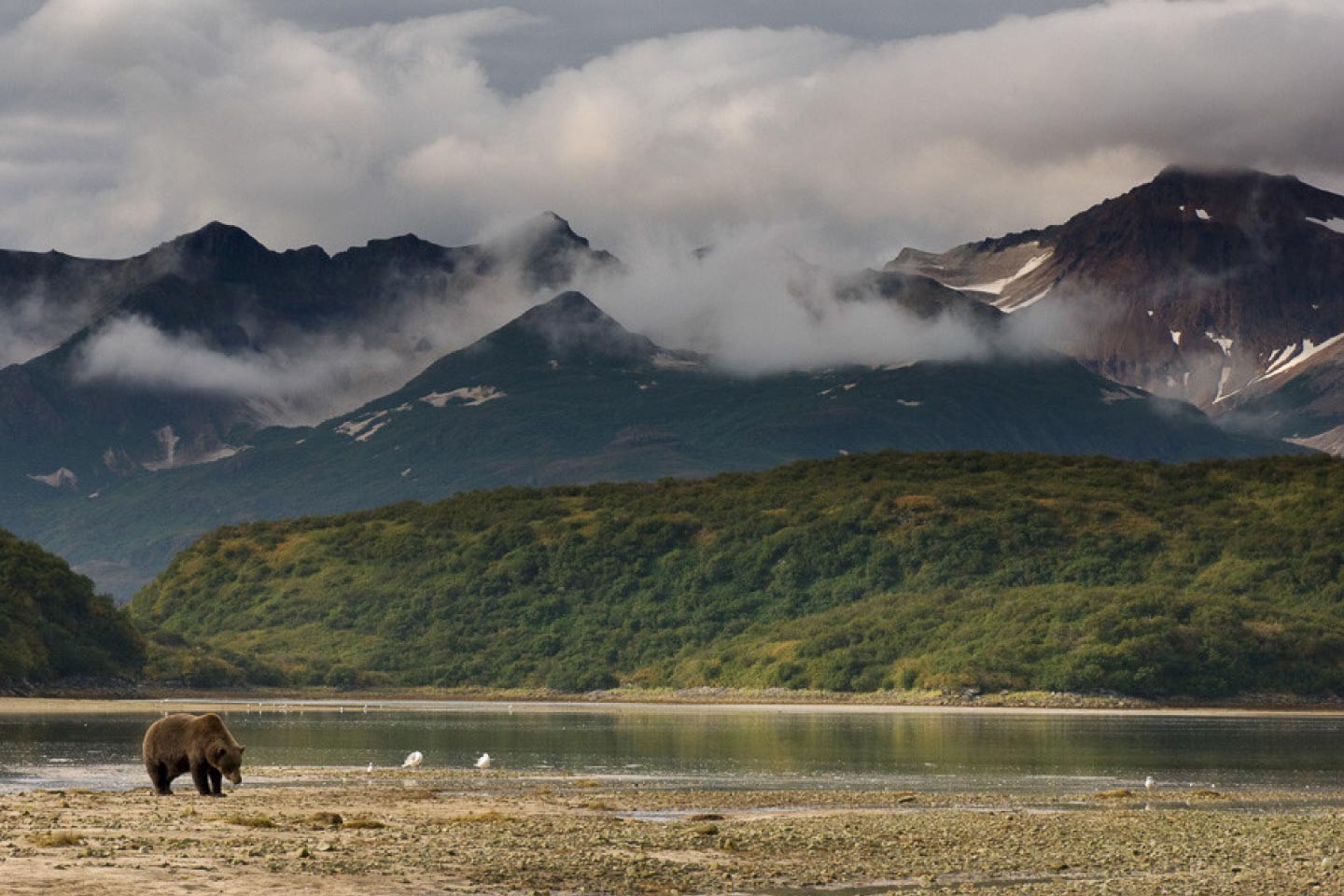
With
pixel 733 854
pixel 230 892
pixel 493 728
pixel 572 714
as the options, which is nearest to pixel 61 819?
pixel 230 892

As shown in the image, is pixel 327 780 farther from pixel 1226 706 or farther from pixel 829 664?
pixel 829 664

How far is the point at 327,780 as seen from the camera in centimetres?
6456

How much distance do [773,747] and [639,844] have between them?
172 ft

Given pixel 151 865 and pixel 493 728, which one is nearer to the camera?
pixel 151 865

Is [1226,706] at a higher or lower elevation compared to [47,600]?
lower

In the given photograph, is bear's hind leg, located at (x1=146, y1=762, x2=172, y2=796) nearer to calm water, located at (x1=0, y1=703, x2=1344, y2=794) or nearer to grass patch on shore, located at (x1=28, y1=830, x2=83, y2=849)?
calm water, located at (x1=0, y1=703, x2=1344, y2=794)

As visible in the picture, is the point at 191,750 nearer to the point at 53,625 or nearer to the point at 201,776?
the point at 201,776

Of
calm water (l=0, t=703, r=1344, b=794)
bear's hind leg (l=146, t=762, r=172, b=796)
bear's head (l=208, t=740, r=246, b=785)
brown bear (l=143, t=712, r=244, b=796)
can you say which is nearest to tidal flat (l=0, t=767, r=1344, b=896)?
bear's hind leg (l=146, t=762, r=172, b=796)

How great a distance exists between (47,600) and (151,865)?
506 ft

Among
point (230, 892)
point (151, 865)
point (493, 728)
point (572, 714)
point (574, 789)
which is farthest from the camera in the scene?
point (572, 714)

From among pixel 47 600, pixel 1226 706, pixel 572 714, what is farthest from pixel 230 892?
pixel 47 600

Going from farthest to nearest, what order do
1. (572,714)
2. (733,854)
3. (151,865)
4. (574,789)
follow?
(572,714) < (574,789) < (733,854) < (151,865)

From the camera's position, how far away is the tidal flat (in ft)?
119

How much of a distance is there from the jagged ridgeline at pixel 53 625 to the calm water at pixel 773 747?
27.5m
